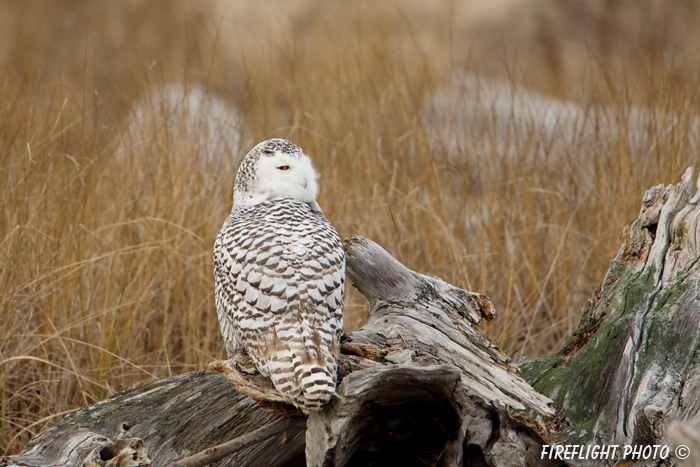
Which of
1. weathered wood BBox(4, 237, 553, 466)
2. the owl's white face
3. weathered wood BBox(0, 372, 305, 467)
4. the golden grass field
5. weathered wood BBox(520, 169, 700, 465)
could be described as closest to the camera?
weathered wood BBox(4, 237, 553, 466)

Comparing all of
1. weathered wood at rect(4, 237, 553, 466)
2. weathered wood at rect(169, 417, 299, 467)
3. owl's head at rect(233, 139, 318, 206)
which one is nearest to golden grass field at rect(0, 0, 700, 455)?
weathered wood at rect(4, 237, 553, 466)

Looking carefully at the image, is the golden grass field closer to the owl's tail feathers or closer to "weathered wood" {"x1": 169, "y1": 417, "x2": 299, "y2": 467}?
"weathered wood" {"x1": 169, "y1": 417, "x2": 299, "y2": 467}

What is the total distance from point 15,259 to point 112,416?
1.06 m

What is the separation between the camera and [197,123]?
397cm

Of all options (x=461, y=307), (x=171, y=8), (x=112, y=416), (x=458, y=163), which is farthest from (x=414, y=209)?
(x=171, y=8)

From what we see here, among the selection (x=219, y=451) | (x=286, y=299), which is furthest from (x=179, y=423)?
(x=286, y=299)

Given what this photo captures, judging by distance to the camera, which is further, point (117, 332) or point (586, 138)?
point (586, 138)

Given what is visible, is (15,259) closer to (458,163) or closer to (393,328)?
(393,328)

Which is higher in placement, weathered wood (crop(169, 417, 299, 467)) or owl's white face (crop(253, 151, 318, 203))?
owl's white face (crop(253, 151, 318, 203))

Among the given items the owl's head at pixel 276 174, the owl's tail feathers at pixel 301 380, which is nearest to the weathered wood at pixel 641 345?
the owl's tail feathers at pixel 301 380

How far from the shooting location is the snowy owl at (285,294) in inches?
68.0

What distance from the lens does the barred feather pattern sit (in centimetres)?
172

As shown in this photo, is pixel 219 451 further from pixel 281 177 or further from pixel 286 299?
pixel 281 177

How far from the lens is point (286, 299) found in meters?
1.84
